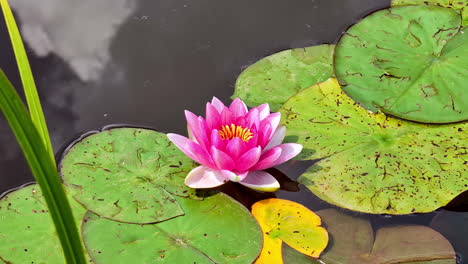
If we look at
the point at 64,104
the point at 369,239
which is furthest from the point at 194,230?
the point at 64,104

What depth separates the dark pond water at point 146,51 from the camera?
2.94 metres

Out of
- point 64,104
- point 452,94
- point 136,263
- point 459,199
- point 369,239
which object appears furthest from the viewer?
point 64,104

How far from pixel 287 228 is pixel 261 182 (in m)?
0.26

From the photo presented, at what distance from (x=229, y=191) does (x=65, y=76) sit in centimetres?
133

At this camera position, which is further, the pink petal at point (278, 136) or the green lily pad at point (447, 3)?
the green lily pad at point (447, 3)

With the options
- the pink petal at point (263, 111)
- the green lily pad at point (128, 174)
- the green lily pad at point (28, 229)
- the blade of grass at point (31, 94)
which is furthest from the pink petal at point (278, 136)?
the blade of grass at point (31, 94)

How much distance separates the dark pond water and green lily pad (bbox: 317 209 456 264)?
232 millimetres

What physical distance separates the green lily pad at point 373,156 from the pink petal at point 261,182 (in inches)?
7.7

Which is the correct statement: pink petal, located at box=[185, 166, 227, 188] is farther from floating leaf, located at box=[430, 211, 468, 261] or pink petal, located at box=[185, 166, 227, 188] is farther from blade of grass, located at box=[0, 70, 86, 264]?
blade of grass, located at box=[0, 70, 86, 264]

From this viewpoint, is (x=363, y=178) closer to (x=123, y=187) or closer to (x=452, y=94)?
(x=452, y=94)

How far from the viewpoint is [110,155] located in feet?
8.62

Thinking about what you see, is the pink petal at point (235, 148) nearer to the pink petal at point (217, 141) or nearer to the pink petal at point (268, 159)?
the pink petal at point (217, 141)

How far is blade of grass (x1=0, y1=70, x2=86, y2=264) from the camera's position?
45.8 inches

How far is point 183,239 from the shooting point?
231 cm
